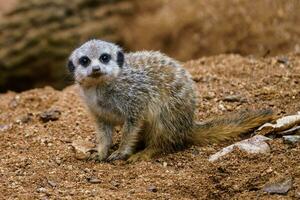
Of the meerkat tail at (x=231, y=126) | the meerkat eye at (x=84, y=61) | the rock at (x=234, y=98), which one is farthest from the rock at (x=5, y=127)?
the rock at (x=234, y=98)

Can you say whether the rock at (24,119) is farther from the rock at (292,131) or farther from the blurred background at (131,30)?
the blurred background at (131,30)

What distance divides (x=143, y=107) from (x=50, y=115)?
1.15m

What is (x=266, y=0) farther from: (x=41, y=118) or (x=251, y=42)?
(x=41, y=118)

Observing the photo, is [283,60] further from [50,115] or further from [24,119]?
[24,119]

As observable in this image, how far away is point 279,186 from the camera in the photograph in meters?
3.46

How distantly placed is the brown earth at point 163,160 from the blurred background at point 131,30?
1.93m

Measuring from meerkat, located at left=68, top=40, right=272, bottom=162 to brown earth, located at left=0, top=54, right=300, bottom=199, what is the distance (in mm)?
117

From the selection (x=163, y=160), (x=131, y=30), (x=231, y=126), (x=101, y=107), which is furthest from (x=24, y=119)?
(x=131, y=30)

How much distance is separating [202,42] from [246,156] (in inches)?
166

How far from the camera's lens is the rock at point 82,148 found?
4367 mm

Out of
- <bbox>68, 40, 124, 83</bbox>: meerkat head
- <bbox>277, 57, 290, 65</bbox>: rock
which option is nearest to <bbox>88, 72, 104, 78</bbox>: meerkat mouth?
<bbox>68, 40, 124, 83</bbox>: meerkat head

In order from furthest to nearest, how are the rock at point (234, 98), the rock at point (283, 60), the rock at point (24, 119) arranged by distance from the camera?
the rock at point (283, 60) → the rock at point (24, 119) → the rock at point (234, 98)

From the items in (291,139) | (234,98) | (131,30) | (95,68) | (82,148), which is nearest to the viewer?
(291,139)

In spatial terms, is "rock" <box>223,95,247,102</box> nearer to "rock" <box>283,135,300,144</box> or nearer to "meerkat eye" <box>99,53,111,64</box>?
"rock" <box>283,135,300,144</box>
